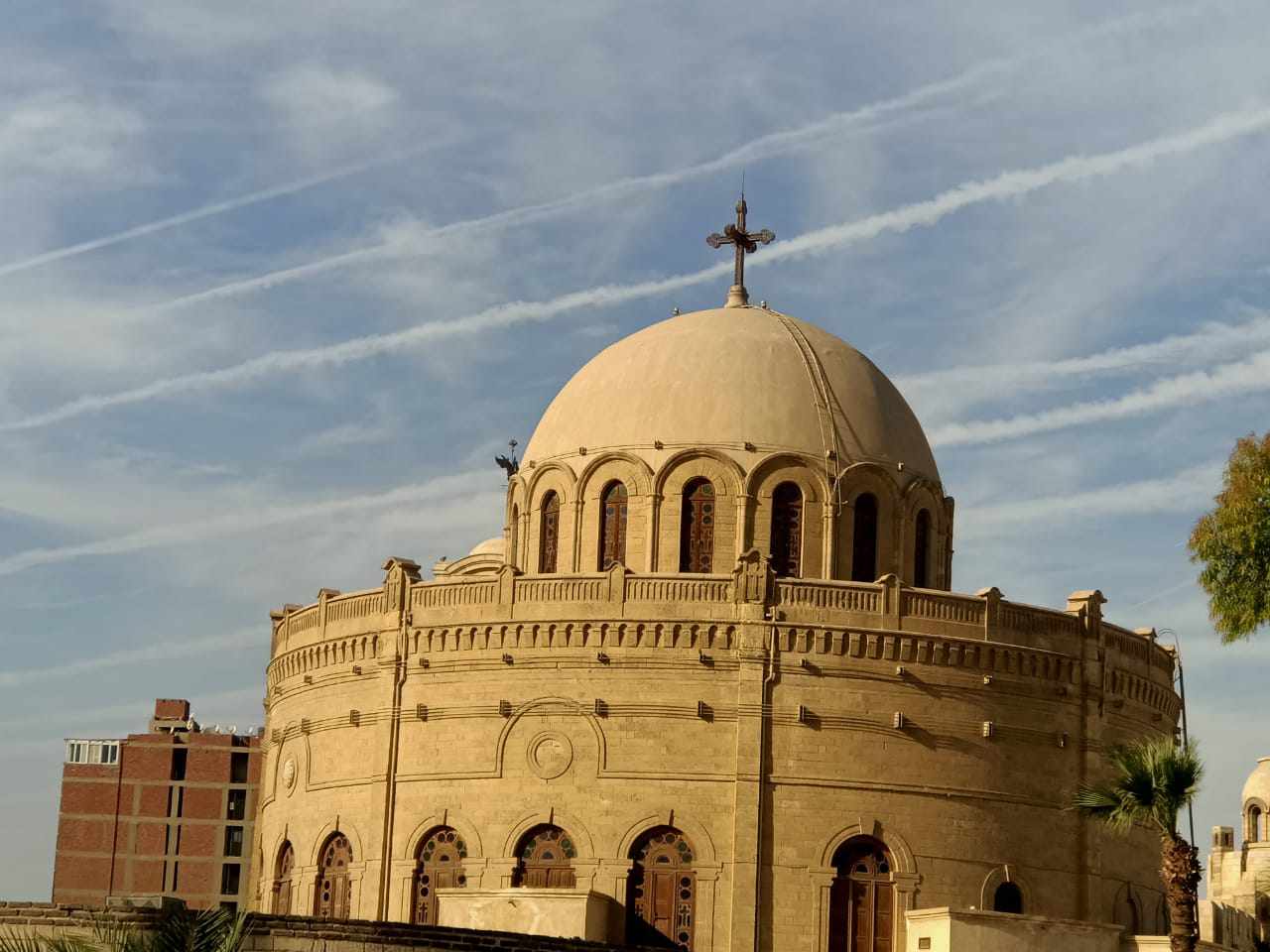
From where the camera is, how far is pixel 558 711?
3991cm

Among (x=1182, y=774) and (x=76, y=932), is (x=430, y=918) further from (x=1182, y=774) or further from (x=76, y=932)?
(x=76, y=932)

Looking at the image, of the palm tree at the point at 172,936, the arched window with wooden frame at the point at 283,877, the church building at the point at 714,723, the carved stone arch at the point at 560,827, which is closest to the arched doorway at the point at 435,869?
the church building at the point at 714,723

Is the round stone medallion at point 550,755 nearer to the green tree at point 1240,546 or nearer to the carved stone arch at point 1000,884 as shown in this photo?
the carved stone arch at point 1000,884

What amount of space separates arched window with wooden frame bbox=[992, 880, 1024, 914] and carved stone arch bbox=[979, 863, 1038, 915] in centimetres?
6

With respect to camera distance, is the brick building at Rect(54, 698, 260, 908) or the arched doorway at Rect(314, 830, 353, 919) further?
the brick building at Rect(54, 698, 260, 908)

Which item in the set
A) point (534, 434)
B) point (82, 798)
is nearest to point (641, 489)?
point (534, 434)

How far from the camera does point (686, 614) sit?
39.8 m

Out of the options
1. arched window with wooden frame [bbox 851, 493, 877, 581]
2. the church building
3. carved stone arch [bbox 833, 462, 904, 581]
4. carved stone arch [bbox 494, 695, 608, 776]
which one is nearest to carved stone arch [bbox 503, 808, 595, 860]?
the church building

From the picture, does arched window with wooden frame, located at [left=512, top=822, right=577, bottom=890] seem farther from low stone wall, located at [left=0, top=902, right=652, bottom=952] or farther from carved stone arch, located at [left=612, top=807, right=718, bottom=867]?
low stone wall, located at [left=0, top=902, right=652, bottom=952]

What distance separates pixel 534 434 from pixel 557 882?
11345 mm

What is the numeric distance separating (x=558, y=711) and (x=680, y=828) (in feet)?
9.97

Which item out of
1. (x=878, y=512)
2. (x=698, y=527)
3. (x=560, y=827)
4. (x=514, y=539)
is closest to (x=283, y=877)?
(x=560, y=827)

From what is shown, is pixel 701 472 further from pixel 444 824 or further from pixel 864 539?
pixel 444 824

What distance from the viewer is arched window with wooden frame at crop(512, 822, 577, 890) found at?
39.3m
